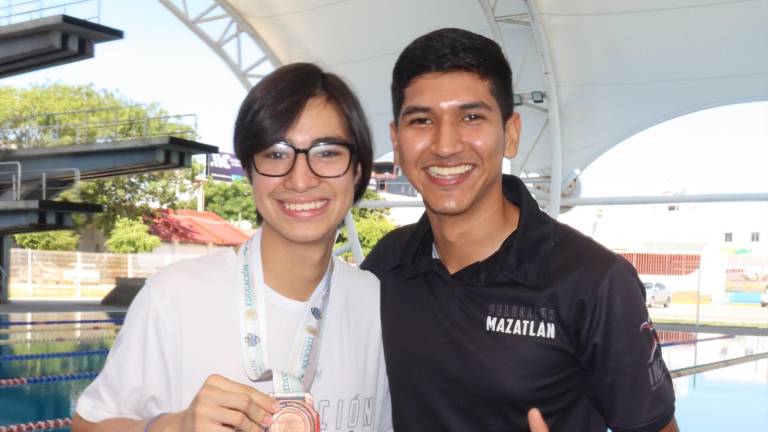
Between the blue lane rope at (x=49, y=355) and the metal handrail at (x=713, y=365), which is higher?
the blue lane rope at (x=49, y=355)

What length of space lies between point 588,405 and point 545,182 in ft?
51.3

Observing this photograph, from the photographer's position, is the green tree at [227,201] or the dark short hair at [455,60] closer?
the dark short hair at [455,60]

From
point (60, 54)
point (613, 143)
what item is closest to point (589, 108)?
point (613, 143)

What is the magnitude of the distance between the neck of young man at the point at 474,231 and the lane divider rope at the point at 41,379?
6.11 metres

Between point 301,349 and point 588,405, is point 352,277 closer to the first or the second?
point 301,349

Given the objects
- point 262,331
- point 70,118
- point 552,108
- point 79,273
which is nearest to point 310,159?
point 262,331

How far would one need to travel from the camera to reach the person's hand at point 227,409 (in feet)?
4.03

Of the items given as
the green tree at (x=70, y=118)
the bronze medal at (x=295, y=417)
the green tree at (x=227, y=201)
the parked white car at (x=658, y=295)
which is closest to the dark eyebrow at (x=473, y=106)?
the bronze medal at (x=295, y=417)

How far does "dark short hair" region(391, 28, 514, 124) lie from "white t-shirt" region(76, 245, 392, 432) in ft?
1.85

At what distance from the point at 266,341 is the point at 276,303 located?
3.6 inches

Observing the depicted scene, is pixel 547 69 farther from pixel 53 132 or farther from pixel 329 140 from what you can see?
pixel 329 140

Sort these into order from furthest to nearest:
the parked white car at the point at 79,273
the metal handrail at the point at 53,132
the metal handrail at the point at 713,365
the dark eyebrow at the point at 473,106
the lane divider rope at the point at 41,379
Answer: the parked white car at the point at 79,273
the metal handrail at the point at 53,132
the metal handrail at the point at 713,365
the lane divider rope at the point at 41,379
the dark eyebrow at the point at 473,106

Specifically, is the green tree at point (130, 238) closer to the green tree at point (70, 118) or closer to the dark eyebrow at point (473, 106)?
the green tree at point (70, 118)

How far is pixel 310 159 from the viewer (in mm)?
1518
